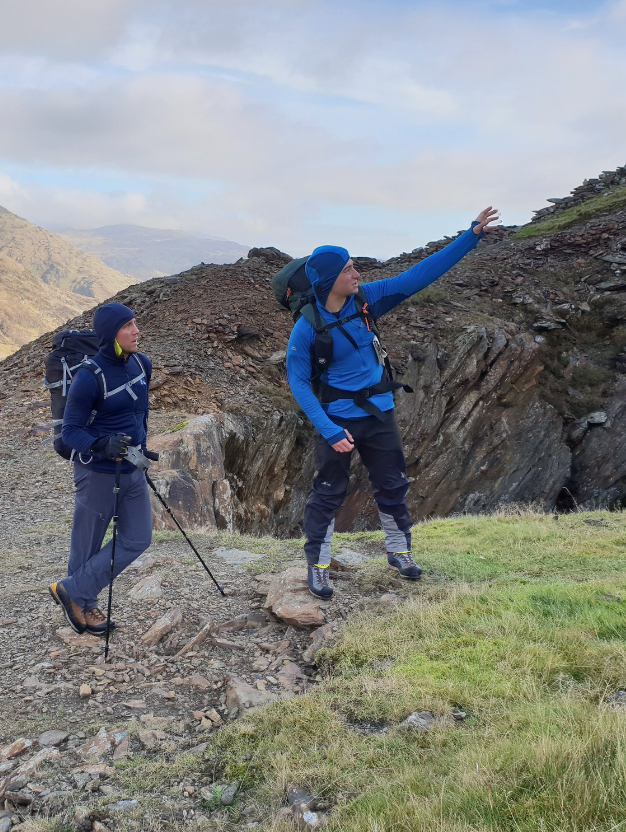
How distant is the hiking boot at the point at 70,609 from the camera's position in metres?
5.10

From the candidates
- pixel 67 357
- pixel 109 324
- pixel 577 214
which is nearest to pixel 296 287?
pixel 109 324

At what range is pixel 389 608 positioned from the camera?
5.38m

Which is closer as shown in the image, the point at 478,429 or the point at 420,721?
the point at 420,721

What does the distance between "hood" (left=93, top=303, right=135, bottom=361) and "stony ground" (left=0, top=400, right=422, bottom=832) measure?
239 centimetres

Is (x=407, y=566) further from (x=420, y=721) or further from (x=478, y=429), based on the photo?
(x=478, y=429)

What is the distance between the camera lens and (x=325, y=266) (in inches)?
210

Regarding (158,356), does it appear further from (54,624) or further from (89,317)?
(54,624)

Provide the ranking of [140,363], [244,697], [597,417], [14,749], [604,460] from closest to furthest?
[14,749] → [244,697] → [140,363] → [597,417] → [604,460]

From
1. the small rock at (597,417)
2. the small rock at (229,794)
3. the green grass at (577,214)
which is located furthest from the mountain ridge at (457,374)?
the small rock at (229,794)

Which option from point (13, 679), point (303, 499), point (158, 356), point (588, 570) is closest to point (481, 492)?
point (303, 499)

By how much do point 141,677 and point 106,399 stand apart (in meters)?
2.14

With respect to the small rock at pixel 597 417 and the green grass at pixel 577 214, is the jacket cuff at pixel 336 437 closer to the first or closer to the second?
the small rock at pixel 597 417

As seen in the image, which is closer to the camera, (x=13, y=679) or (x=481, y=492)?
(x=13, y=679)

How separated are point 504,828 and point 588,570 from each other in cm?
512
